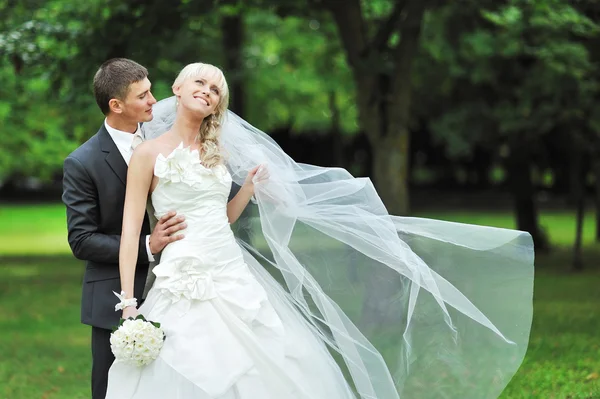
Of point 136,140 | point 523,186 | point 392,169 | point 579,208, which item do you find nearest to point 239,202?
point 136,140

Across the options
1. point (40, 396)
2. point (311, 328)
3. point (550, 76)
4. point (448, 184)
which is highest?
point (550, 76)

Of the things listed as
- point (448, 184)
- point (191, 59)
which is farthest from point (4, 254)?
point (448, 184)

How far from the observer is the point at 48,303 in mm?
14250

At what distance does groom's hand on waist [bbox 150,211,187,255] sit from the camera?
15.2ft

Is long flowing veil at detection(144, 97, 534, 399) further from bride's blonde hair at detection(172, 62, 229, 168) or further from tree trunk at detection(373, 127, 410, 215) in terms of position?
tree trunk at detection(373, 127, 410, 215)

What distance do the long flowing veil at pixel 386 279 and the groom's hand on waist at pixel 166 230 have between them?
2.13 ft

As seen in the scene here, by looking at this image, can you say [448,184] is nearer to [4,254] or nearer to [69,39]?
[4,254]

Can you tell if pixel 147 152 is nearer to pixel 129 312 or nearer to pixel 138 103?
pixel 138 103

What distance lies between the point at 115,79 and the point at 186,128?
419 mm

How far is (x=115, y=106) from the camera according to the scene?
470 centimetres

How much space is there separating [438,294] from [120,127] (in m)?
2.03

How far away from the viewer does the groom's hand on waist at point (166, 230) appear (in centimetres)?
462

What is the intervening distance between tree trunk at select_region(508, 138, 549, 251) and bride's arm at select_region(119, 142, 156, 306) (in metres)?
16.8

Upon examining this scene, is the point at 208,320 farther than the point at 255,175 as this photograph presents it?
No
